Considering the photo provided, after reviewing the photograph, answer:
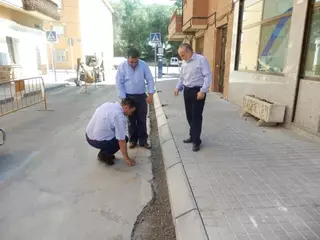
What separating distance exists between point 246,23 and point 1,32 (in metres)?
10.9

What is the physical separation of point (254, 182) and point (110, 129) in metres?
2.13

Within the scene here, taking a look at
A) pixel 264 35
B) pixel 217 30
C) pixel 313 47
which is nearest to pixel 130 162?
pixel 313 47

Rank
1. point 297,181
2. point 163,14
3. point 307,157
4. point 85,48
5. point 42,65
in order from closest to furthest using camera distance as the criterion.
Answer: point 297,181 < point 307,157 < point 42,65 < point 85,48 < point 163,14

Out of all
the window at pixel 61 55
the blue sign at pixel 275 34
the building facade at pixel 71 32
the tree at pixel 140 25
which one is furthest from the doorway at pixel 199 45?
the tree at pixel 140 25

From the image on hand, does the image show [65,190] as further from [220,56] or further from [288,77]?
[220,56]

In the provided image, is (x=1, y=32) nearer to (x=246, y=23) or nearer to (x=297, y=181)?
(x=246, y=23)

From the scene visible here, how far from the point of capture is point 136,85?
4.66 meters

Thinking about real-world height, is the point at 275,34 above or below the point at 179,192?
above

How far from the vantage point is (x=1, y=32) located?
1255cm

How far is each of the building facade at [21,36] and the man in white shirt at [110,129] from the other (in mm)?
8539

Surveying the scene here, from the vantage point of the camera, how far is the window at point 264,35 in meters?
6.16

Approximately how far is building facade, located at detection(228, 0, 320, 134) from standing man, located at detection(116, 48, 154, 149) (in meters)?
2.84

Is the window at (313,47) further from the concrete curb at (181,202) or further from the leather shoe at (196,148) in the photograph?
the concrete curb at (181,202)

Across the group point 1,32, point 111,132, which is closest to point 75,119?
point 111,132
